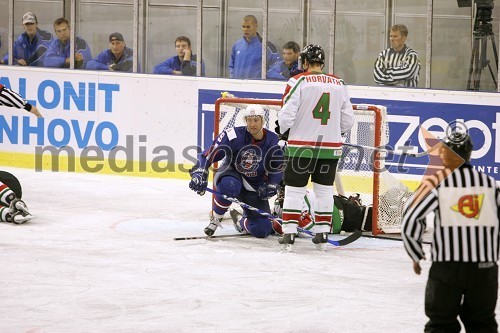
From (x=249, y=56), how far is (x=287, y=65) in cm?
42

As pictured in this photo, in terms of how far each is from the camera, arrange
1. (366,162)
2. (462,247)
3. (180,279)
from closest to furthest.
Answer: (462,247) → (180,279) → (366,162)

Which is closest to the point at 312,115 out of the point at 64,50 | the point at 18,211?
the point at 18,211

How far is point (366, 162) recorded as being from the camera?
707 cm

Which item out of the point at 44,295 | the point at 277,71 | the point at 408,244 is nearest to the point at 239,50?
the point at 277,71

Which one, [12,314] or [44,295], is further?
[44,295]

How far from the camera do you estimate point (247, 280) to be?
17.3 feet

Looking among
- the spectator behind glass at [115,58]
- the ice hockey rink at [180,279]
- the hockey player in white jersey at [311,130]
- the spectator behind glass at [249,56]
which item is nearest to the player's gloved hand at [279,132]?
the hockey player in white jersey at [311,130]

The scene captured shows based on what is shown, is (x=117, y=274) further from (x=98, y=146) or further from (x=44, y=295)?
(x=98, y=146)

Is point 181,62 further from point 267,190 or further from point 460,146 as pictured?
point 460,146

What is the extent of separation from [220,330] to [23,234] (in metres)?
2.68

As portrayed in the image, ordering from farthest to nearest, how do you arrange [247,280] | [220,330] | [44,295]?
[247,280]
[44,295]
[220,330]

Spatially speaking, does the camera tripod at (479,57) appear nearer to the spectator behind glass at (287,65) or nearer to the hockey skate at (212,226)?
the spectator behind glass at (287,65)

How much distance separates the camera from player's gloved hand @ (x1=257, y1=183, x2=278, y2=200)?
6.45 metres

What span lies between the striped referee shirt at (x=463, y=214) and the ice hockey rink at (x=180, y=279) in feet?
3.42
